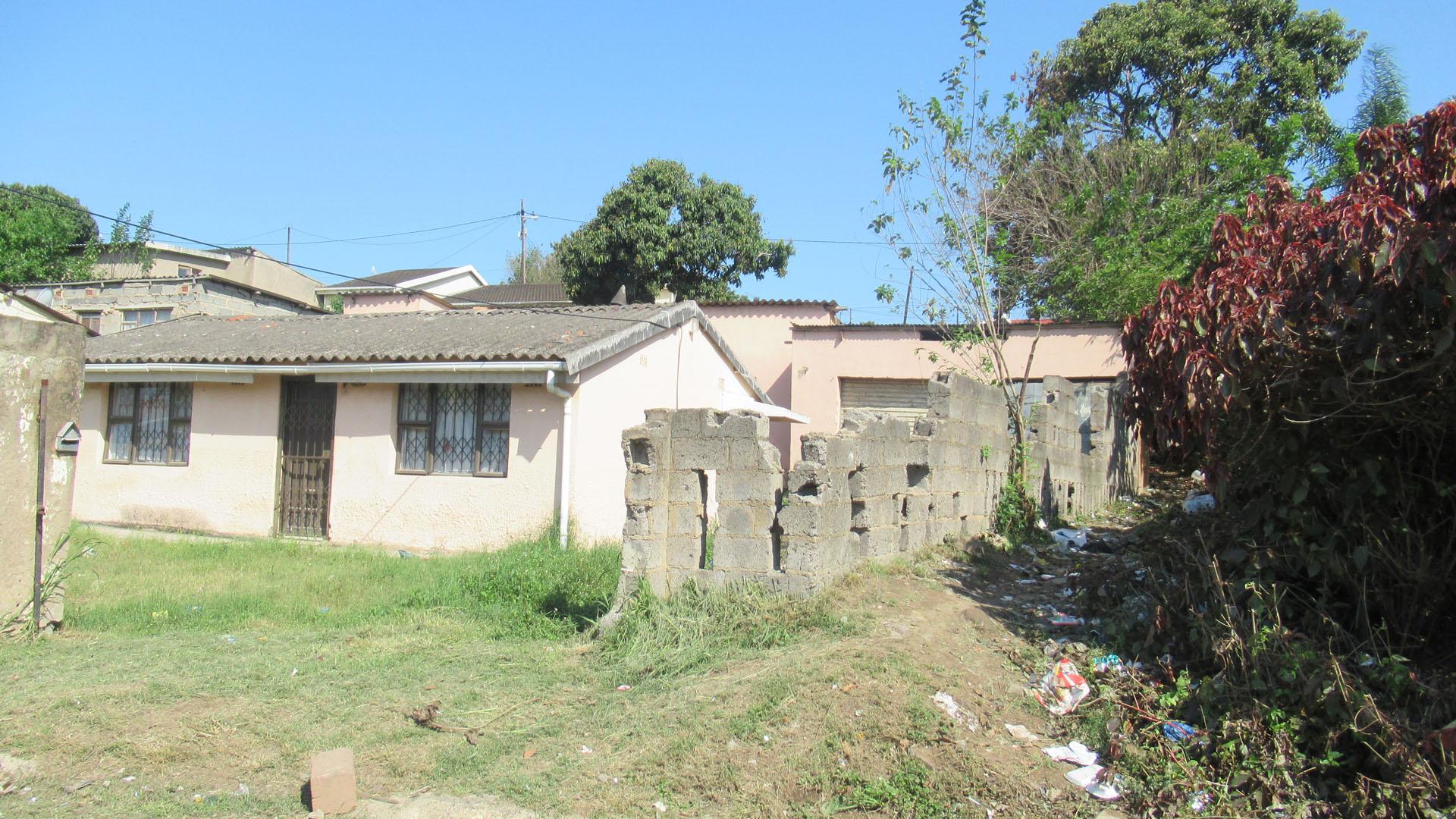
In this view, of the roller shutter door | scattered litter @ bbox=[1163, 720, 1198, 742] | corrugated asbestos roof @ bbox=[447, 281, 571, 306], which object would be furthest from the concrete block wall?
corrugated asbestos roof @ bbox=[447, 281, 571, 306]

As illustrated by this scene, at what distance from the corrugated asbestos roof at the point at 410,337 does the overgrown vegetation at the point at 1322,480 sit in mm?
7317

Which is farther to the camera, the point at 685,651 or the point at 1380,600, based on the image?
the point at 685,651

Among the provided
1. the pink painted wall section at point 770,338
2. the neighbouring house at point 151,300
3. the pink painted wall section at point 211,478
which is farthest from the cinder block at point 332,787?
the neighbouring house at point 151,300

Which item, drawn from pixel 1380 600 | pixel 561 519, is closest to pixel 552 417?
pixel 561 519

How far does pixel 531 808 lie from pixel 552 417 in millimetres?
7270

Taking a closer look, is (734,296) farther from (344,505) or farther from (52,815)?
(52,815)

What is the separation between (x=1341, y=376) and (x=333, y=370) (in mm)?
11410

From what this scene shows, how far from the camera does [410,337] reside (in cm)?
1411

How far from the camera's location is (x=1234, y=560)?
655 cm

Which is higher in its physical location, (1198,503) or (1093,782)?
(1198,503)

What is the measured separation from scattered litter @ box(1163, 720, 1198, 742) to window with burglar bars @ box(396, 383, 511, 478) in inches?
337

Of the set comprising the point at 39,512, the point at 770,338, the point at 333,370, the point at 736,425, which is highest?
the point at 770,338

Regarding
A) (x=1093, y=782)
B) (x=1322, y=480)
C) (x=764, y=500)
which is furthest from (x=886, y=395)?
(x=1093, y=782)

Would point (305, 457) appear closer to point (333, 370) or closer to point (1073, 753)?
point (333, 370)
